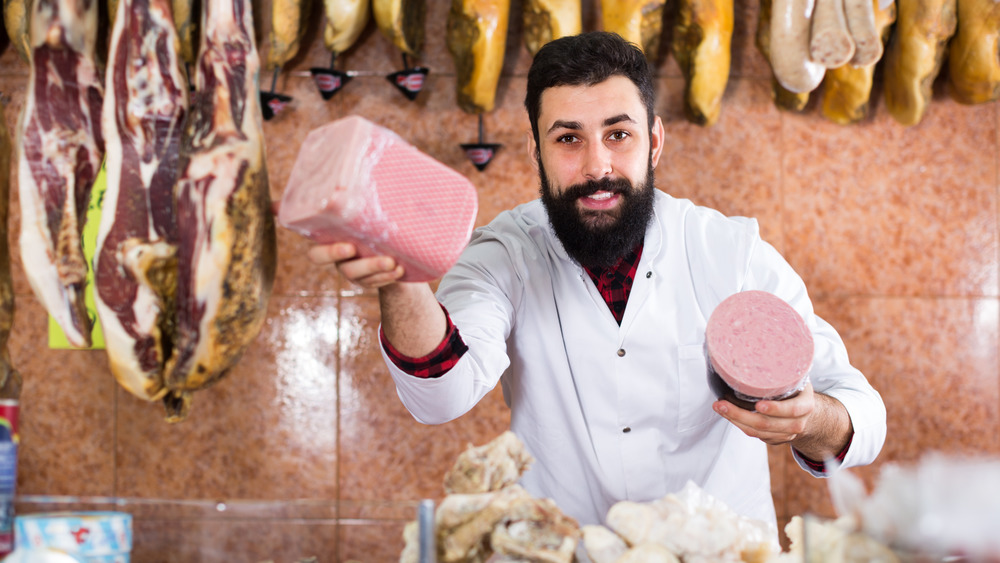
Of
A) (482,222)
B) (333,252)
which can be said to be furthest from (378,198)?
(482,222)

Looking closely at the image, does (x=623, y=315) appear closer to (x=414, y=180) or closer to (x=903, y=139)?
(x=414, y=180)

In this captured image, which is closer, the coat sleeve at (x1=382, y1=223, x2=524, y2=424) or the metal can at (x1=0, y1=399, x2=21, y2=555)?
the metal can at (x1=0, y1=399, x2=21, y2=555)

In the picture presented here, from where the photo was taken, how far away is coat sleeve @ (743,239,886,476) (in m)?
1.24

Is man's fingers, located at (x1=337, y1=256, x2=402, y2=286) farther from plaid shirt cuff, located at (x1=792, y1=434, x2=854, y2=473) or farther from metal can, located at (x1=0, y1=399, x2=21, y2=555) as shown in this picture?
plaid shirt cuff, located at (x1=792, y1=434, x2=854, y2=473)

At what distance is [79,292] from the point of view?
2.82 feet

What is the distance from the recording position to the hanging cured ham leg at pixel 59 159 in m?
0.85

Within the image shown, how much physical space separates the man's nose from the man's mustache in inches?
0.6

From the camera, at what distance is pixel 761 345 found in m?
0.91

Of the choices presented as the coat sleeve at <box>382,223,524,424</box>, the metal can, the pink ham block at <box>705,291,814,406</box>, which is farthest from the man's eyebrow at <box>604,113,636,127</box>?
the metal can

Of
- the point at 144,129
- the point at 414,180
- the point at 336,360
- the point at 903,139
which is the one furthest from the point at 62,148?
the point at 903,139

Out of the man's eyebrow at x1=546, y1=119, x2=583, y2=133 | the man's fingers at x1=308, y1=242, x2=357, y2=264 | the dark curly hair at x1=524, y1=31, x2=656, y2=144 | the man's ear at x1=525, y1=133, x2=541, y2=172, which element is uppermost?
the dark curly hair at x1=524, y1=31, x2=656, y2=144

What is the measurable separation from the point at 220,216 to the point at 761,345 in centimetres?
64

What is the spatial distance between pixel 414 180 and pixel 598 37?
0.86 metres

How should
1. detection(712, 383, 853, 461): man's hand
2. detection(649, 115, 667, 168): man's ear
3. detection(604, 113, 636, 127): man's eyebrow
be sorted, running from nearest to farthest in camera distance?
detection(712, 383, 853, 461): man's hand
detection(604, 113, 636, 127): man's eyebrow
detection(649, 115, 667, 168): man's ear
